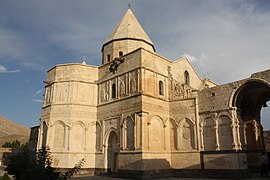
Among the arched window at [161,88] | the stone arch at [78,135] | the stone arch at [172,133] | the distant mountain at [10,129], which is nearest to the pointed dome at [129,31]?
the arched window at [161,88]

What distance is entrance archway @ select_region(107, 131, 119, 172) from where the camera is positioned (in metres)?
19.7

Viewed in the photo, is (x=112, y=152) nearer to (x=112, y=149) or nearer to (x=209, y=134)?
(x=112, y=149)

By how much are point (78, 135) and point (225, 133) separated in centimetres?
1232

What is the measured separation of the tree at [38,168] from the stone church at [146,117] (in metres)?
8.33

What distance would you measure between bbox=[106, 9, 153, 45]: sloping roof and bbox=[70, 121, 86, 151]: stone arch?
9.76 m

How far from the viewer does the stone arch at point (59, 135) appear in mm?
20672

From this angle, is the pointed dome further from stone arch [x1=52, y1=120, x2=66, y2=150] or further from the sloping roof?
stone arch [x1=52, y1=120, x2=66, y2=150]

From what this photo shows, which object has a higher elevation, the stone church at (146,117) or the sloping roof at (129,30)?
the sloping roof at (129,30)

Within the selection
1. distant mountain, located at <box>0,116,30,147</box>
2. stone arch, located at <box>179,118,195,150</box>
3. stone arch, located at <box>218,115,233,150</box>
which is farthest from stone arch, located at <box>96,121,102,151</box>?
A: distant mountain, located at <box>0,116,30,147</box>

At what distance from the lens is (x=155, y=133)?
18062 millimetres

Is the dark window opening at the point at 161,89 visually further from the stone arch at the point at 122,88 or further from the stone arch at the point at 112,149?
the stone arch at the point at 112,149

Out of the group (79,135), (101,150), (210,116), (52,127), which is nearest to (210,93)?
(210,116)

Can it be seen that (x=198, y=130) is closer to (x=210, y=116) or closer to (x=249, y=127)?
(x=210, y=116)

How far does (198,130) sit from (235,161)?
3346mm
